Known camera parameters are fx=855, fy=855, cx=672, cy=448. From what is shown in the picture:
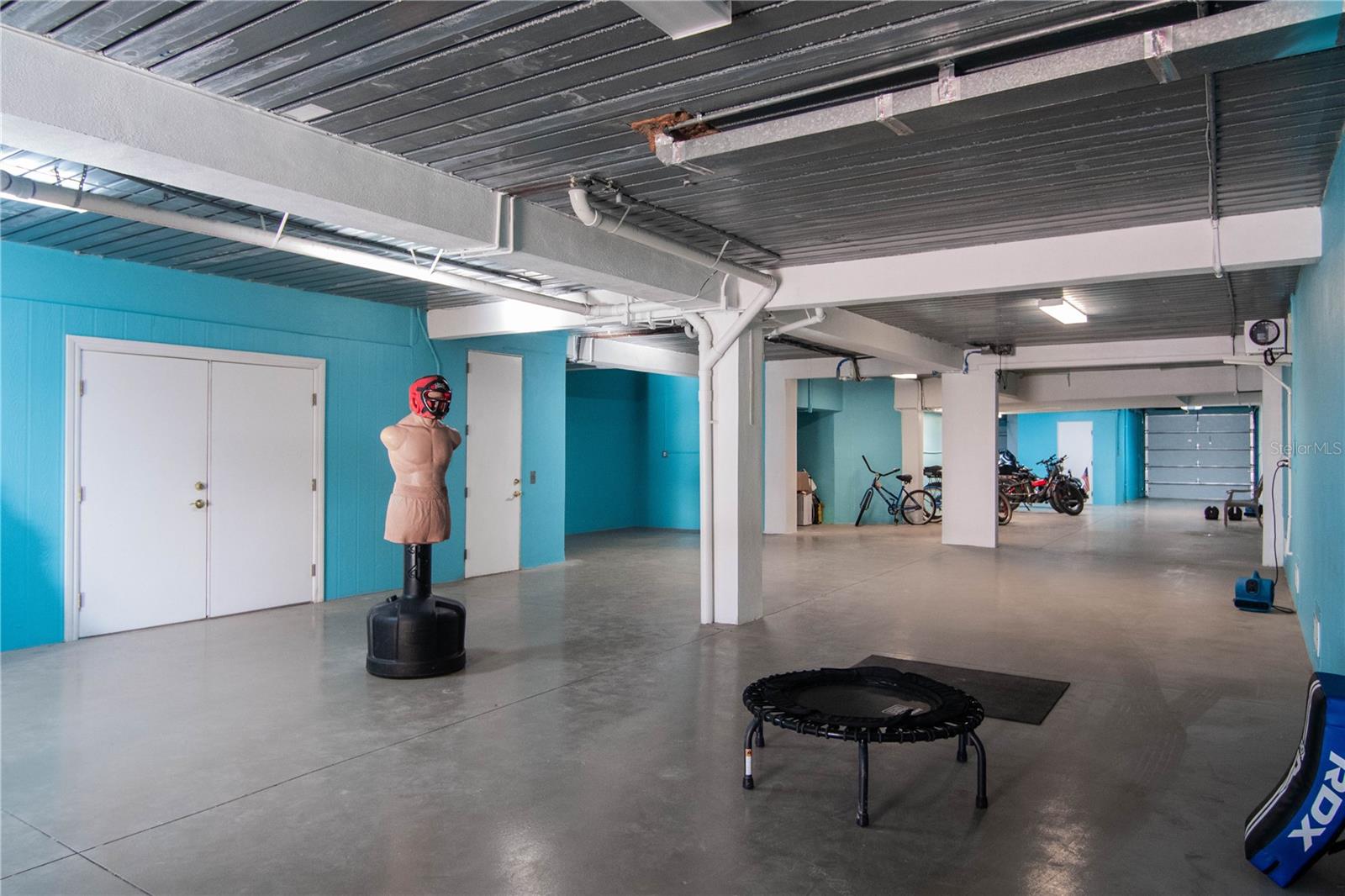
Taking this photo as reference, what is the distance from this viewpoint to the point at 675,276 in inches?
220

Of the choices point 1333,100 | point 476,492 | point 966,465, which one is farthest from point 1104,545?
point 1333,100

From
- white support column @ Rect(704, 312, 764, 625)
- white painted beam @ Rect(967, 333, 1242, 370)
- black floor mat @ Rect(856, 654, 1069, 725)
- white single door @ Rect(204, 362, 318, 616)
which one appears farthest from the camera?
white painted beam @ Rect(967, 333, 1242, 370)

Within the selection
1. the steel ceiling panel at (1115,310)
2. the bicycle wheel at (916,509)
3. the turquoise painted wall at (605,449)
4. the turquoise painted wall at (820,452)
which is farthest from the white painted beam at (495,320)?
the bicycle wheel at (916,509)

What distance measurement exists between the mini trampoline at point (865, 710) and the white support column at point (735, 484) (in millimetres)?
2573

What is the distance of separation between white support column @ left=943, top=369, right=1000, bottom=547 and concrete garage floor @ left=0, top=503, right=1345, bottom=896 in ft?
15.4

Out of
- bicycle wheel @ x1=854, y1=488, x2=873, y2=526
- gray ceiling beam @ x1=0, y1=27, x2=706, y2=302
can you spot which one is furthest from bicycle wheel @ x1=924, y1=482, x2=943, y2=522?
gray ceiling beam @ x1=0, y1=27, x2=706, y2=302

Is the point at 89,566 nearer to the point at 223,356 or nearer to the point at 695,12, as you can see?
the point at 223,356

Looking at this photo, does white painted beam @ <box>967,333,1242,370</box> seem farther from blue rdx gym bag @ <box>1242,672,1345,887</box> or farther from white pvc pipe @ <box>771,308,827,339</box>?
blue rdx gym bag @ <box>1242,672,1345,887</box>

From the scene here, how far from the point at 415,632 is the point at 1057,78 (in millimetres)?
4091

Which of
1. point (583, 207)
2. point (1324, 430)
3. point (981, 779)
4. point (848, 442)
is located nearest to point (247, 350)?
point (583, 207)

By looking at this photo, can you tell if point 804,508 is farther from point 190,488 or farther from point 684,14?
point 684,14

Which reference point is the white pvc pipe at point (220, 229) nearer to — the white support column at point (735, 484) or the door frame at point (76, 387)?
the door frame at point (76, 387)

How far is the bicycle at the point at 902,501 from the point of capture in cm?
1463

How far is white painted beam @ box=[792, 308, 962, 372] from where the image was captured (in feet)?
24.6
